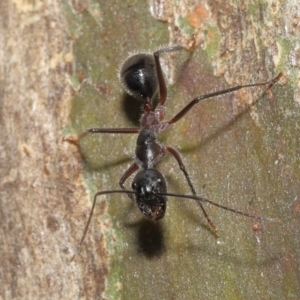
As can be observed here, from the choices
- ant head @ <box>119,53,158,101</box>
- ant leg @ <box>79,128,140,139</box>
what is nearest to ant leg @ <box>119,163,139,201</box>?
ant leg @ <box>79,128,140,139</box>

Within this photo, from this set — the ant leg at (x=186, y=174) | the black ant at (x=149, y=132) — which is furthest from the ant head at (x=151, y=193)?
the ant leg at (x=186, y=174)

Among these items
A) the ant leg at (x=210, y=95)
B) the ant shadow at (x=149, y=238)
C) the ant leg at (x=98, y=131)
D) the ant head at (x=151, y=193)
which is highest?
the ant leg at (x=210, y=95)

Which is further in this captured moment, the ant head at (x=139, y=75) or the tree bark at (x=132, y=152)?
the ant head at (x=139, y=75)

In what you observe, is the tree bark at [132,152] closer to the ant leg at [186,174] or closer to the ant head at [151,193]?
the ant leg at [186,174]

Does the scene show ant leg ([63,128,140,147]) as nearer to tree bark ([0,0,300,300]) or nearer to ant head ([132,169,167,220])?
tree bark ([0,0,300,300])

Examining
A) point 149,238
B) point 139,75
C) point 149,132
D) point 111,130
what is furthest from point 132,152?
point 149,238

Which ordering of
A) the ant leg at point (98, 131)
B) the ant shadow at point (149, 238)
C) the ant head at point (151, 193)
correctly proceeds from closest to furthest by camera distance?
1. the ant head at point (151, 193)
2. the ant shadow at point (149, 238)
3. the ant leg at point (98, 131)

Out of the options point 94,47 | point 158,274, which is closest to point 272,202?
point 158,274
